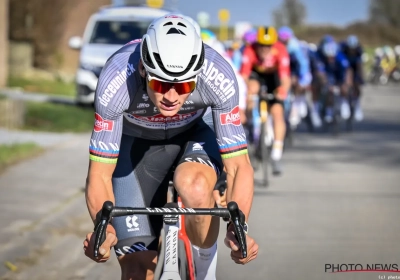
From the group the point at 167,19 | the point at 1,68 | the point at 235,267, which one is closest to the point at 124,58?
the point at 167,19

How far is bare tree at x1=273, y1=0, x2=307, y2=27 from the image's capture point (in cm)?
9144

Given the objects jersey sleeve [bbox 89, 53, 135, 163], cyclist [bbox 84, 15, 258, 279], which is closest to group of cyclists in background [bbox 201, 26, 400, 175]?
cyclist [bbox 84, 15, 258, 279]

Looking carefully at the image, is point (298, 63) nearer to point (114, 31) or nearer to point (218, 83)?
point (114, 31)

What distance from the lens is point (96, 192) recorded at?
14.7ft

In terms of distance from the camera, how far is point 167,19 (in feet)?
14.9

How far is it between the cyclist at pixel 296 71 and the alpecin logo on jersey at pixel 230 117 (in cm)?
1167

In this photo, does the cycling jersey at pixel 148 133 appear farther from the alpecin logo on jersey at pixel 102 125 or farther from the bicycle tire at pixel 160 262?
the bicycle tire at pixel 160 262

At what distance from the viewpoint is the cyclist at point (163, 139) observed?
4371mm

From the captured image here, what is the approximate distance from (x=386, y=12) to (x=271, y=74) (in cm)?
7523

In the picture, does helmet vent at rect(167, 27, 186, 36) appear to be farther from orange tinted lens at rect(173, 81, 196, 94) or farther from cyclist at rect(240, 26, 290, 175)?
cyclist at rect(240, 26, 290, 175)

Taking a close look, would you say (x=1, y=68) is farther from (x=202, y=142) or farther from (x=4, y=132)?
(x=202, y=142)

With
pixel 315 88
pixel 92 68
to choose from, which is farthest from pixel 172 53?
pixel 315 88

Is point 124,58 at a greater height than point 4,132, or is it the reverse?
point 124,58

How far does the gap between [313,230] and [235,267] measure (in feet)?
5.30
